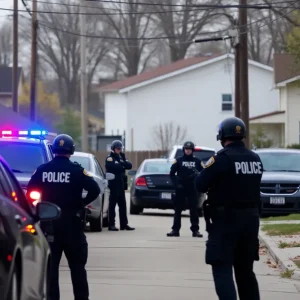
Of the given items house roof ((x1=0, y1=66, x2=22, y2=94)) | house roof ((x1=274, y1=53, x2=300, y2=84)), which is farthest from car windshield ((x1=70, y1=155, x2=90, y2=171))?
house roof ((x1=0, y1=66, x2=22, y2=94))

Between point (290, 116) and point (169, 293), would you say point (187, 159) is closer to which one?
point (169, 293)

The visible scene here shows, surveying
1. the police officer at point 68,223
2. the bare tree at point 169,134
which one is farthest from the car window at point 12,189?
the bare tree at point 169,134

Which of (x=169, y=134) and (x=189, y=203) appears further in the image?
(x=169, y=134)

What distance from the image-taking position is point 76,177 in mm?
8961

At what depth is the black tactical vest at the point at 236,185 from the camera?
821 cm

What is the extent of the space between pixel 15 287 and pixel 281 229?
1230cm

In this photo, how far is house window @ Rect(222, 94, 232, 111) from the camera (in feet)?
175

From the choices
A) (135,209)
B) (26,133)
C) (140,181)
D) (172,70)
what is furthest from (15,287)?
A: (172,70)

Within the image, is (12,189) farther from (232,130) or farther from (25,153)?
(25,153)

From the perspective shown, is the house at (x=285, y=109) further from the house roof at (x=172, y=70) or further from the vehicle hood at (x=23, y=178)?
the vehicle hood at (x=23, y=178)

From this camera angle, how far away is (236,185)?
8.23 meters

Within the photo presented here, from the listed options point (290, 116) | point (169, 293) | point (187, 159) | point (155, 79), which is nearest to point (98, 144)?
point (155, 79)

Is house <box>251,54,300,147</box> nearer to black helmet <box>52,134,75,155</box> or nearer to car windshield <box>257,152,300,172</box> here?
car windshield <box>257,152,300,172</box>

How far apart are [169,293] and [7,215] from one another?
490 cm
